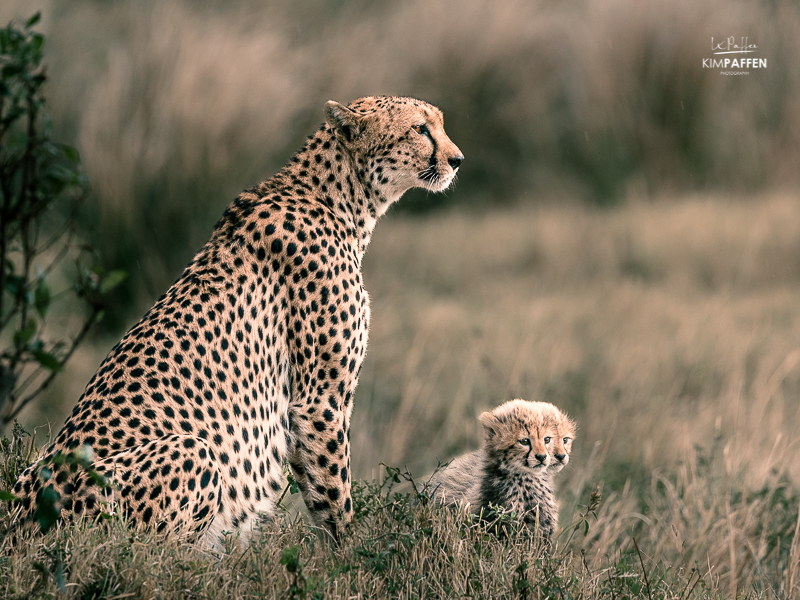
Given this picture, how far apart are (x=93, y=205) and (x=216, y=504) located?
13.2 feet

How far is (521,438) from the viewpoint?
3055mm

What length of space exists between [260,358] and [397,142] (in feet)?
2.57

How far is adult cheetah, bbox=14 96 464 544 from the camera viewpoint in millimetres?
2406

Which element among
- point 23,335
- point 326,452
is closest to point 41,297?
point 23,335

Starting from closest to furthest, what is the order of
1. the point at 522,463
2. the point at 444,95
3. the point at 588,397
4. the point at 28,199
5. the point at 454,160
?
the point at 28,199 → the point at 454,160 → the point at 522,463 → the point at 588,397 → the point at 444,95

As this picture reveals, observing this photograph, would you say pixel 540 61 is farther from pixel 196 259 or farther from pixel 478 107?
pixel 196 259

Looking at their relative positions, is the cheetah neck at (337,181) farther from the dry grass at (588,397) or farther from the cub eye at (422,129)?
the dry grass at (588,397)

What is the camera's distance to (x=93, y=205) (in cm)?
606

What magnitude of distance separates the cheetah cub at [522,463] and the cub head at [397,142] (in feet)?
2.55

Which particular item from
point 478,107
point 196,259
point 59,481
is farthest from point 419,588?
point 478,107

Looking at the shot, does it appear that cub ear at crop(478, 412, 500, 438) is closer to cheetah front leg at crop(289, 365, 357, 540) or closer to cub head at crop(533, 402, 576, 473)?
cub head at crop(533, 402, 576, 473)

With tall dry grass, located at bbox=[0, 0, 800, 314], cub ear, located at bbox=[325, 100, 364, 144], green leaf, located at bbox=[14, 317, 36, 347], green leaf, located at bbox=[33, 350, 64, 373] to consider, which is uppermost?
tall dry grass, located at bbox=[0, 0, 800, 314]
